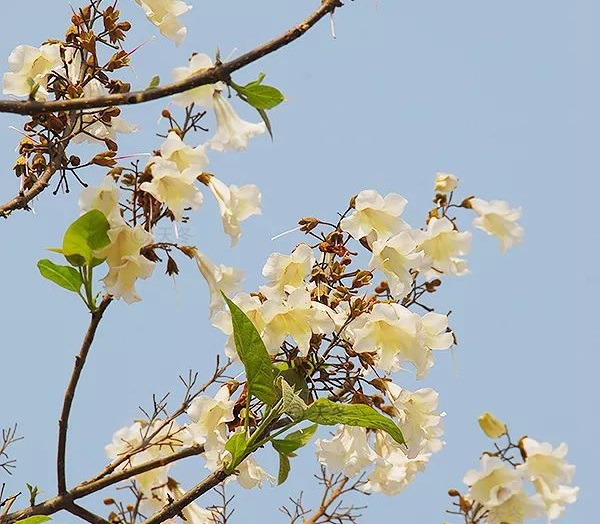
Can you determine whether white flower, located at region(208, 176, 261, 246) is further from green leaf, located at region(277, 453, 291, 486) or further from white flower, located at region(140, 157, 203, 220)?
green leaf, located at region(277, 453, 291, 486)

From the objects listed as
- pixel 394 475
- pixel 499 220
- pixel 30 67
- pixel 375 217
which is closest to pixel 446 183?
pixel 499 220

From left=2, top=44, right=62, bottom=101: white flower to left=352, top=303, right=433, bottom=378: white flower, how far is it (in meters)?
0.97

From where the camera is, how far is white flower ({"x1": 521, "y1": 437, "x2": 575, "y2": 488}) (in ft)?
8.34

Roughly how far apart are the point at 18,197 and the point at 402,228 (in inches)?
33.5

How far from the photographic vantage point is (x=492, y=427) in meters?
2.55

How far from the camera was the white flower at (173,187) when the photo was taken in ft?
4.80

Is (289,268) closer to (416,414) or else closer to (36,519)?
(416,414)

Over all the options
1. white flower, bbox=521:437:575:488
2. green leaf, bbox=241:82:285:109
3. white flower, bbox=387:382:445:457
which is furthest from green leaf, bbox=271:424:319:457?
white flower, bbox=521:437:575:488

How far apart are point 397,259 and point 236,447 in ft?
1.79

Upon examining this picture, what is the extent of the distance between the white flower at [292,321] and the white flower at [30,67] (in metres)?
0.85

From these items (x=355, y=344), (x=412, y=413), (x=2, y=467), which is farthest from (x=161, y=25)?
(x=2, y=467)

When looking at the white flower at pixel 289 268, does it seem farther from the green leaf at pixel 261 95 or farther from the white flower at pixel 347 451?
the green leaf at pixel 261 95

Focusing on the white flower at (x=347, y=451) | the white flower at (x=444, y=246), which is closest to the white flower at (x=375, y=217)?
the white flower at (x=444, y=246)

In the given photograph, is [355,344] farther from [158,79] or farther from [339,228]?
[158,79]
